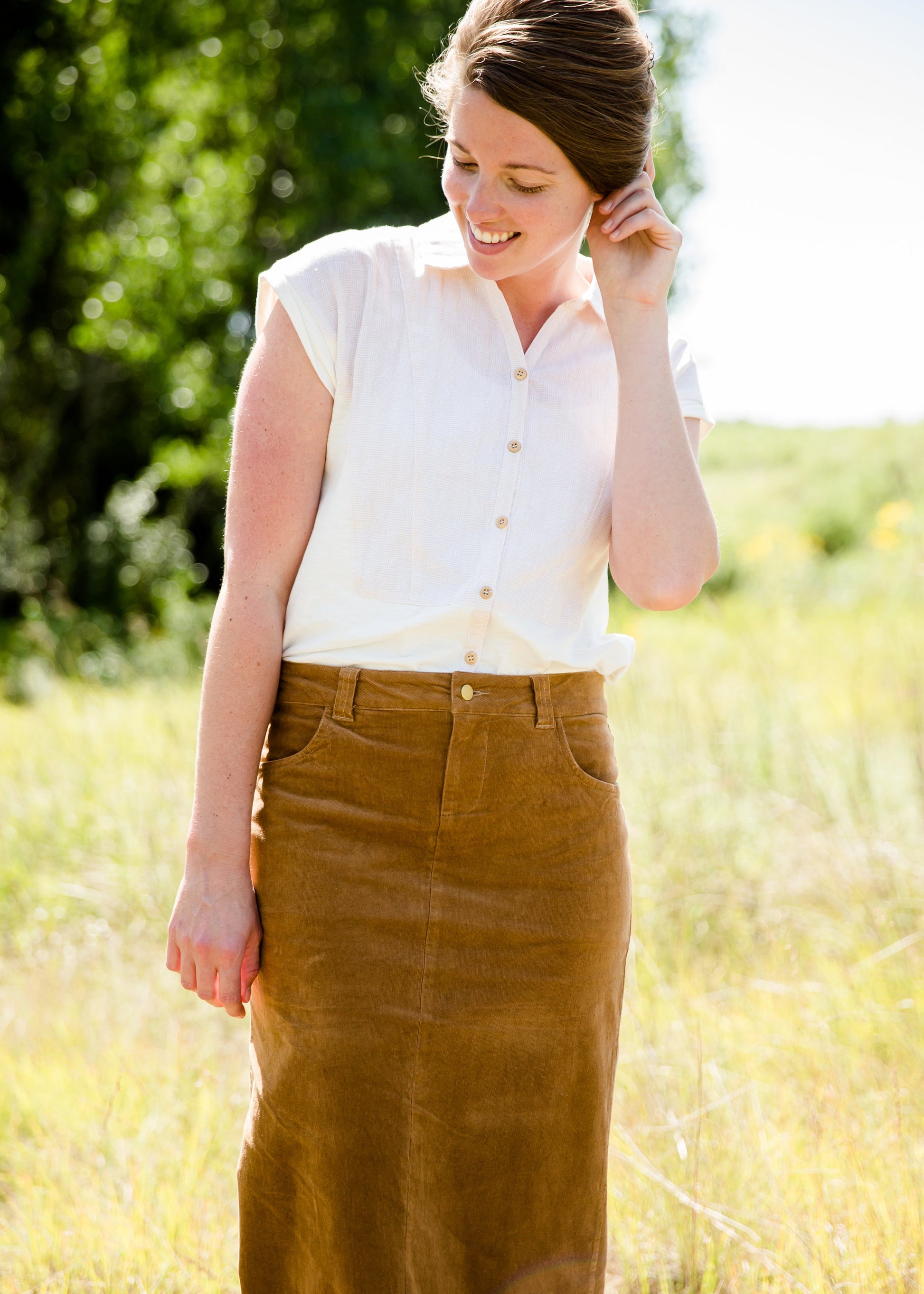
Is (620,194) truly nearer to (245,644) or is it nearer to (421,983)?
(245,644)

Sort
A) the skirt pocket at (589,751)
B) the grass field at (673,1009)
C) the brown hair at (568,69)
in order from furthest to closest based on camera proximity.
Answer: the grass field at (673,1009) → the skirt pocket at (589,751) → the brown hair at (568,69)

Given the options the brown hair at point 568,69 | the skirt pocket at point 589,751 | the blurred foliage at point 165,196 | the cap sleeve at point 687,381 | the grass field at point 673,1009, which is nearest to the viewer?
the brown hair at point 568,69

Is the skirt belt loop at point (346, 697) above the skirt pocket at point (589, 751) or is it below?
above

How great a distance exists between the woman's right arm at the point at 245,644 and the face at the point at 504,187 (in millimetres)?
286

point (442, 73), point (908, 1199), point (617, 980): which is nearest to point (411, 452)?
point (442, 73)

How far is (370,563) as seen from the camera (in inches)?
56.8

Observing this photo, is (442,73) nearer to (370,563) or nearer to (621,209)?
(621,209)

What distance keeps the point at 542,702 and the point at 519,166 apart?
27.8 inches

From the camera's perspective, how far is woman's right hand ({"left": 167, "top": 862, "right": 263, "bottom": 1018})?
4.69 ft

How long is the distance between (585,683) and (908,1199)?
124 cm

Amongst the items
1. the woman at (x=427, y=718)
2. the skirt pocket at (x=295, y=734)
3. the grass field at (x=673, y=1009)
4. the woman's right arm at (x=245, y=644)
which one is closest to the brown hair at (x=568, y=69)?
the woman at (x=427, y=718)

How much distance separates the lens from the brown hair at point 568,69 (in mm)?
1381

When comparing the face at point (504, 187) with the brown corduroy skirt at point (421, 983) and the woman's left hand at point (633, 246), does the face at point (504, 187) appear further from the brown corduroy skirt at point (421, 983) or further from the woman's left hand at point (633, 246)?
the brown corduroy skirt at point (421, 983)

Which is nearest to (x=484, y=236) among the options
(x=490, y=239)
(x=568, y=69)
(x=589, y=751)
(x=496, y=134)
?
(x=490, y=239)
